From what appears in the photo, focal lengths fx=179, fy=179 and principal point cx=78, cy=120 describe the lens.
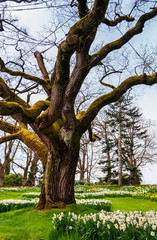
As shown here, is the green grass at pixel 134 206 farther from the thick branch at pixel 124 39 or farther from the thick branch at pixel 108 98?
the thick branch at pixel 124 39

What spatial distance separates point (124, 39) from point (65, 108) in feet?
12.3

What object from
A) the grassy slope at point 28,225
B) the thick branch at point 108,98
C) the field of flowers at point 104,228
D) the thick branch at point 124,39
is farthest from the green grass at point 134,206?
the thick branch at point 124,39

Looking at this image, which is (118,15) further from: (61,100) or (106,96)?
(61,100)

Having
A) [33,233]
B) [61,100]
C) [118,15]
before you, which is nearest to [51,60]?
[118,15]

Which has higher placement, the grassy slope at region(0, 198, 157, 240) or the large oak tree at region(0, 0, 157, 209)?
the large oak tree at region(0, 0, 157, 209)

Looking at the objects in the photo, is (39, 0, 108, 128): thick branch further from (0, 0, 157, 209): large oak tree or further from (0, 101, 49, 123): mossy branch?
(0, 101, 49, 123): mossy branch

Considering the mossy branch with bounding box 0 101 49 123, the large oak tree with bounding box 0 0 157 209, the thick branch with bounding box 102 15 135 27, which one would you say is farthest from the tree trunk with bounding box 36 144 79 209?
the thick branch with bounding box 102 15 135 27

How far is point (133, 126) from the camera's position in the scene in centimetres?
2652

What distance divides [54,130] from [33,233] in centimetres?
254

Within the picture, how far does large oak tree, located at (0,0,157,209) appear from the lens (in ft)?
12.5

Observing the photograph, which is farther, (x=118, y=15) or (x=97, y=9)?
(x=118, y=15)

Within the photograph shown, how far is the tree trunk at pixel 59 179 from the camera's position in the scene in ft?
18.3

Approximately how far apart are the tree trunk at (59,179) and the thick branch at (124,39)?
11.2ft

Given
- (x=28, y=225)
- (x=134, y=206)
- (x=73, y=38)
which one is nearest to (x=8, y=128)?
(x=28, y=225)
